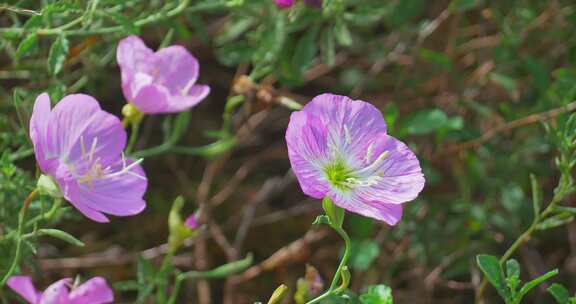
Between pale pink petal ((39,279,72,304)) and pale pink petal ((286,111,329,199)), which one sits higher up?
pale pink petal ((286,111,329,199))

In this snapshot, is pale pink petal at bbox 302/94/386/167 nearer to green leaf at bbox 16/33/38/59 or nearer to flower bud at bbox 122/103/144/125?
flower bud at bbox 122/103/144/125

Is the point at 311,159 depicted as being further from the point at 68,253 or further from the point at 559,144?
the point at 68,253

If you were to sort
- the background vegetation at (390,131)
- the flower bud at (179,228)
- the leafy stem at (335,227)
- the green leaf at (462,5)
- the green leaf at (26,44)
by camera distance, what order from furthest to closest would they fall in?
the green leaf at (462,5), the background vegetation at (390,131), the flower bud at (179,228), the green leaf at (26,44), the leafy stem at (335,227)

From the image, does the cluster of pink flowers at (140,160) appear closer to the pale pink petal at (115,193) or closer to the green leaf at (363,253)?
the pale pink petal at (115,193)

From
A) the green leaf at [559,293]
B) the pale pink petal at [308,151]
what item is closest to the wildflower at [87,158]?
the pale pink petal at [308,151]

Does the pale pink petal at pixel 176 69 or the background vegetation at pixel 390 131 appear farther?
the background vegetation at pixel 390 131

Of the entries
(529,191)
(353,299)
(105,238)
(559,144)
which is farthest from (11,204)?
(529,191)

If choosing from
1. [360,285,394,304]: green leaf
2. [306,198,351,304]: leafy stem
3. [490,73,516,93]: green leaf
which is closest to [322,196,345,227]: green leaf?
[306,198,351,304]: leafy stem

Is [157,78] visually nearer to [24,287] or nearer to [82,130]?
[82,130]
